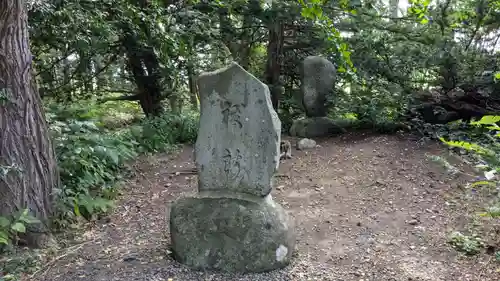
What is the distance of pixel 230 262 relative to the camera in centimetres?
310

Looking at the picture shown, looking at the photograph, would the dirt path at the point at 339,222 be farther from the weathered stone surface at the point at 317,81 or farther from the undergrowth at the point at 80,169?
the weathered stone surface at the point at 317,81

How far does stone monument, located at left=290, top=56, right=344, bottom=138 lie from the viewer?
7.52 meters

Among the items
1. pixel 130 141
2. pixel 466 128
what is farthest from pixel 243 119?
pixel 466 128

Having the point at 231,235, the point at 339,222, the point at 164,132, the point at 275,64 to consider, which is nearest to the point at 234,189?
the point at 231,235

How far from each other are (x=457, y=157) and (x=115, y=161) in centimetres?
439

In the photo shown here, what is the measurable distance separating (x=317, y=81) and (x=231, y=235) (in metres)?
4.96

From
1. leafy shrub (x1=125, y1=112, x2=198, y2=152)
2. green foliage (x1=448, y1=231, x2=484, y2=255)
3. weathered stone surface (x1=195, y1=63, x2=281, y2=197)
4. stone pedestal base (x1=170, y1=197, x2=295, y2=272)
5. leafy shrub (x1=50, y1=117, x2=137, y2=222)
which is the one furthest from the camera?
leafy shrub (x1=125, y1=112, x2=198, y2=152)

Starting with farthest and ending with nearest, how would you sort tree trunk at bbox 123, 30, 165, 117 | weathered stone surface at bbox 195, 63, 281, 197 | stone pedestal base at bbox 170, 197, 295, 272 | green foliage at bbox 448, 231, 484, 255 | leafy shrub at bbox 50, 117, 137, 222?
tree trunk at bbox 123, 30, 165, 117
leafy shrub at bbox 50, 117, 137, 222
green foliage at bbox 448, 231, 484, 255
weathered stone surface at bbox 195, 63, 281, 197
stone pedestal base at bbox 170, 197, 295, 272

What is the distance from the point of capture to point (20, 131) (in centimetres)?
338

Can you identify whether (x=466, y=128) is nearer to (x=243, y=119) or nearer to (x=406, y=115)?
(x=406, y=115)

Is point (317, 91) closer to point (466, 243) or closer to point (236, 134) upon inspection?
point (466, 243)

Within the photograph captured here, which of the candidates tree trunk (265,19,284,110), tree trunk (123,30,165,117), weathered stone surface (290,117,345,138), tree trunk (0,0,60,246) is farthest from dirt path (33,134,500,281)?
tree trunk (265,19,284,110)

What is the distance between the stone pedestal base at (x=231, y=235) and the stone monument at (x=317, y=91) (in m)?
4.48

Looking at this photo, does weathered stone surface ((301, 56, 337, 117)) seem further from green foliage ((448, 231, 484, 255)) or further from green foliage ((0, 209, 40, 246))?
green foliage ((0, 209, 40, 246))
